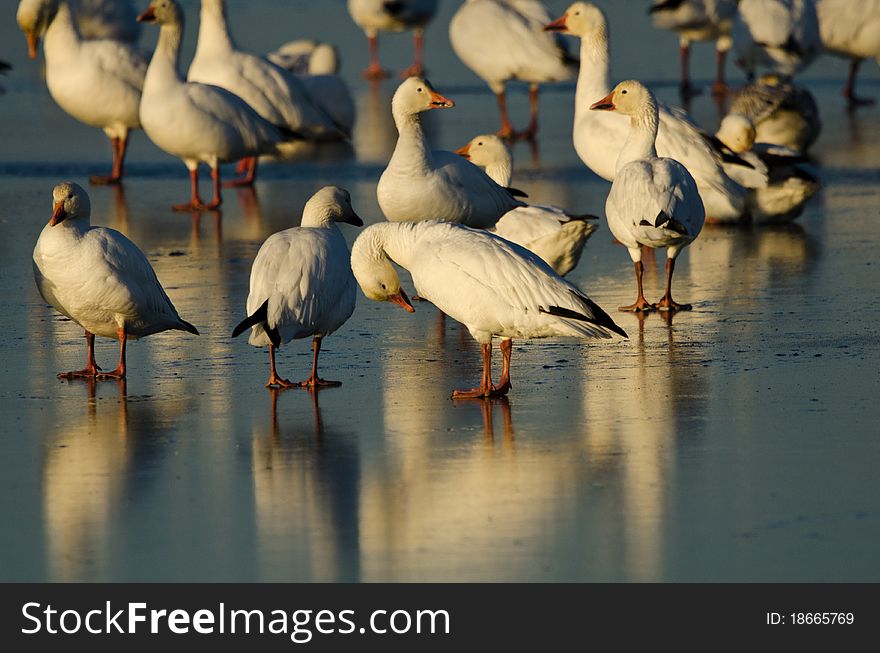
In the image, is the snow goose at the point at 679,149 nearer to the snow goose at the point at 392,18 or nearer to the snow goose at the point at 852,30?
the snow goose at the point at 852,30

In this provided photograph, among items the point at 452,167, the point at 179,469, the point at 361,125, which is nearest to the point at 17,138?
the point at 361,125

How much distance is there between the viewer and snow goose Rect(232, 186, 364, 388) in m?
8.48

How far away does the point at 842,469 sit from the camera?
693 centimetres

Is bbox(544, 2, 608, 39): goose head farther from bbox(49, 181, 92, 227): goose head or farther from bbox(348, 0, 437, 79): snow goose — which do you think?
bbox(348, 0, 437, 79): snow goose

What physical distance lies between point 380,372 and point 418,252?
2.28ft

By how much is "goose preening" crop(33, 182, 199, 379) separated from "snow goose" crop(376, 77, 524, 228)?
262 centimetres

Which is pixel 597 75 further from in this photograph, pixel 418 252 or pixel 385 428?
pixel 385 428

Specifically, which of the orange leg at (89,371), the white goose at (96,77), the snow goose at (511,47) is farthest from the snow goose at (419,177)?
the snow goose at (511,47)

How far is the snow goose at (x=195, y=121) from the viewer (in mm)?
15023

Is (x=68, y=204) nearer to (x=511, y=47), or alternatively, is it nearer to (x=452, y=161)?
(x=452, y=161)

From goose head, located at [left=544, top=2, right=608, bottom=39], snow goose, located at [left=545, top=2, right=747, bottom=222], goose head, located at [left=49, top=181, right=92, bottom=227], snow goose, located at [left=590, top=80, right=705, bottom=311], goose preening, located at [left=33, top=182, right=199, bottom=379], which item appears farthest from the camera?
goose head, located at [left=544, top=2, right=608, bottom=39]

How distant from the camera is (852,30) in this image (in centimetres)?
2267

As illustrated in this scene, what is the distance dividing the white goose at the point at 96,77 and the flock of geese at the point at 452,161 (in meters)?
0.02

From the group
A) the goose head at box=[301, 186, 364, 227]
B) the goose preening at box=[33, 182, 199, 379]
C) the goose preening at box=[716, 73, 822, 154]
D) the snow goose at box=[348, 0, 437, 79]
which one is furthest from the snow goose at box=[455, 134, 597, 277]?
the snow goose at box=[348, 0, 437, 79]
